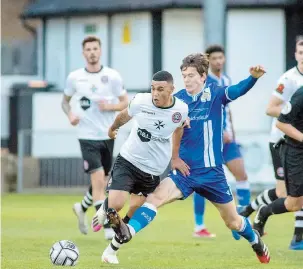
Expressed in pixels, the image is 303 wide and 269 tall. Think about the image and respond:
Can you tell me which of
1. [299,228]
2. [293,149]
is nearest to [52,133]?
[299,228]

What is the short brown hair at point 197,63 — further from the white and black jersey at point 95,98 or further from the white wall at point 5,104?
the white wall at point 5,104

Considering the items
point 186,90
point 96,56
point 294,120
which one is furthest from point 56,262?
point 96,56

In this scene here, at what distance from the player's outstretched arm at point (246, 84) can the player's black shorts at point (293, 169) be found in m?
1.24

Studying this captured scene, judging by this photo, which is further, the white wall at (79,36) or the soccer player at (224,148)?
the white wall at (79,36)

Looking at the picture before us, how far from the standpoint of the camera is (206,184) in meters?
12.2

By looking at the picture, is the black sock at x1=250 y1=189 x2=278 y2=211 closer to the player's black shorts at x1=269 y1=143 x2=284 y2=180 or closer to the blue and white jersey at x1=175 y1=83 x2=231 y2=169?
the player's black shorts at x1=269 y1=143 x2=284 y2=180

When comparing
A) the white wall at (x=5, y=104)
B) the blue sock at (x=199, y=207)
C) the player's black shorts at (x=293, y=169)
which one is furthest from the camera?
the white wall at (x=5, y=104)

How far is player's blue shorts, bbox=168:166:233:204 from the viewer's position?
12.1 metres

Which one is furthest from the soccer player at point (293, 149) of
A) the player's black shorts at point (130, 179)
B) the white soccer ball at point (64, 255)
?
the white soccer ball at point (64, 255)

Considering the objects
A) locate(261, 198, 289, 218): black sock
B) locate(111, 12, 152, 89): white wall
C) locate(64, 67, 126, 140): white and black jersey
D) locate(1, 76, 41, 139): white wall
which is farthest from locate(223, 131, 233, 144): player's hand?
locate(1, 76, 41, 139): white wall

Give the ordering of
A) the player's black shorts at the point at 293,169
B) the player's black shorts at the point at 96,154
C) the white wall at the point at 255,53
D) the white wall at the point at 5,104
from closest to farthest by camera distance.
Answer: the player's black shorts at the point at 293,169, the player's black shorts at the point at 96,154, the white wall at the point at 255,53, the white wall at the point at 5,104

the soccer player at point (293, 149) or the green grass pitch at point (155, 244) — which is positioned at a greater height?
the soccer player at point (293, 149)

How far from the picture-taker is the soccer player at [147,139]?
12000mm

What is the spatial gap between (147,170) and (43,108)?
22295 millimetres
